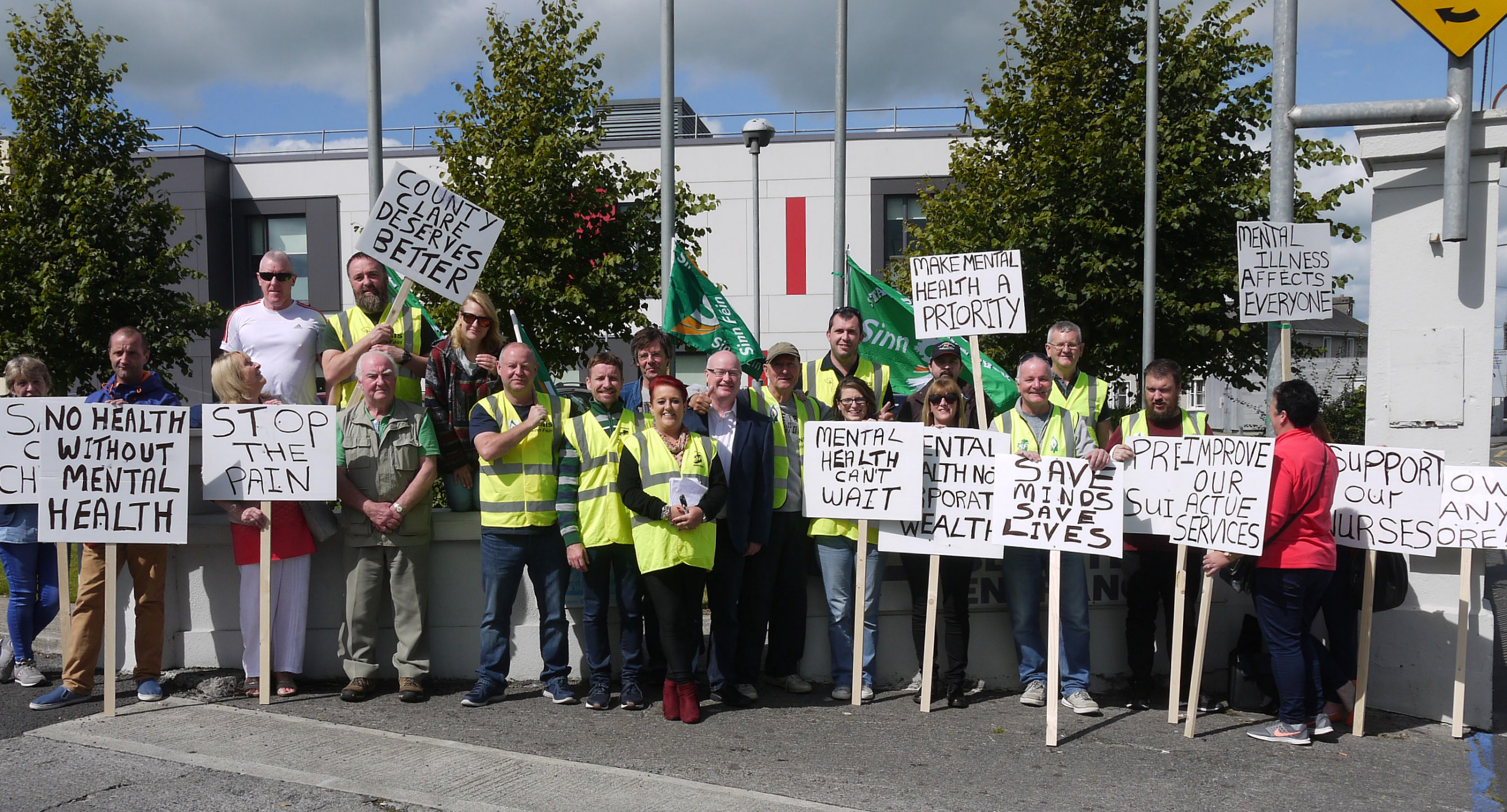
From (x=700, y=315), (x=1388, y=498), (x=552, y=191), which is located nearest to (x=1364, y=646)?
(x=1388, y=498)

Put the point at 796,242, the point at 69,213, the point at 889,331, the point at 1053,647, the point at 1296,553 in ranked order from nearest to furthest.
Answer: the point at 1296,553 → the point at 1053,647 → the point at 889,331 → the point at 69,213 → the point at 796,242

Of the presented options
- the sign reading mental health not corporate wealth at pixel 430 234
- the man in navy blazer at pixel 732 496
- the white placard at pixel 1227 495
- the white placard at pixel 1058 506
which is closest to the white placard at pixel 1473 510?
the white placard at pixel 1227 495

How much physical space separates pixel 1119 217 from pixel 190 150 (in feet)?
82.7

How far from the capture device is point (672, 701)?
5.86 m

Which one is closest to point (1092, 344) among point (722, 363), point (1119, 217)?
point (1119, 217)

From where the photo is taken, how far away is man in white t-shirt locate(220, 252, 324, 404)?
6.55 metres

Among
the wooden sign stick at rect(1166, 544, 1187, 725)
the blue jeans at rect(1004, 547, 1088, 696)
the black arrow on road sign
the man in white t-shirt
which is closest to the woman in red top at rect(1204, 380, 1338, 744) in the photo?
the wooden sign stick at rect(1166, 544, 1187, 725)

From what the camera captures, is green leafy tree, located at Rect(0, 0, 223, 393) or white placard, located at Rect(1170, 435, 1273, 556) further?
green leafy tree, located at Rect(0, 0, 223, 393)

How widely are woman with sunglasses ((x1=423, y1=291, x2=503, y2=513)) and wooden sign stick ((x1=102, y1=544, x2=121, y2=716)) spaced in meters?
1.78

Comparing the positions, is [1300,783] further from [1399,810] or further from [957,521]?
[957,521]

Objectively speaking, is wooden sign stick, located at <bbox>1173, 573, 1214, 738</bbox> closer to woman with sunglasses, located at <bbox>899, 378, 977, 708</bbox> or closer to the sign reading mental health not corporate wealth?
woman with sunglasses, located at <bbox>899, 378, 977, 708</bbox>

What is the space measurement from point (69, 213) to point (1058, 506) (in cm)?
1638

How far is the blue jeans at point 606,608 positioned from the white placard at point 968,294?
2.34 meters

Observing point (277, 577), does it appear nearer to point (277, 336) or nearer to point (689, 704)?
point (277, 336)
